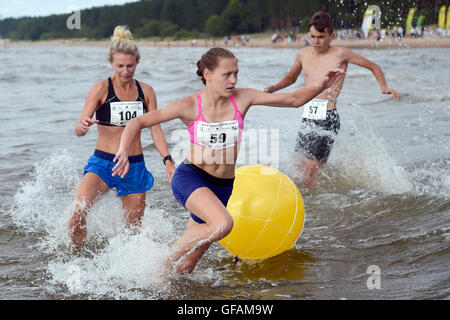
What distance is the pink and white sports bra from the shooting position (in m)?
4.27

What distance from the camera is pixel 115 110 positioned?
17.1 ft

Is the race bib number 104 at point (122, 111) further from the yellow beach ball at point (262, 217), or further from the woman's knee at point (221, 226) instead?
the woman's knee at point (221, 226)

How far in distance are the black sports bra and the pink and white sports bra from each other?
1094mm

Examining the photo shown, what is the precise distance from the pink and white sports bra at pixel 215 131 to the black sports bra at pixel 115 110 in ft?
3.59

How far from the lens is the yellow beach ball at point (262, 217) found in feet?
A: 16.1

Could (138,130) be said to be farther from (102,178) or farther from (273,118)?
(273,118)

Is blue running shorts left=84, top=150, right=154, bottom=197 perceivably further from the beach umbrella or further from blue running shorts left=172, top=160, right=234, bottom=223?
the beach umbrella

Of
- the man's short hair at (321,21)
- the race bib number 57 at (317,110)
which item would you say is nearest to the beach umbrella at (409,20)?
the race bib number 57 at (317,110)

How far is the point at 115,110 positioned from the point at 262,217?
1.73 metres

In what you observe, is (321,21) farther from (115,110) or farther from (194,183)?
(194,183)

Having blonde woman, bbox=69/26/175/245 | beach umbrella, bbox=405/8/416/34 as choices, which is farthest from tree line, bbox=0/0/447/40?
blonde woman, bbox=69/26/175/245

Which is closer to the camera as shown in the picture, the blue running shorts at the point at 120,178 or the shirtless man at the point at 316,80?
the blue running shorts at the point at 120,178
